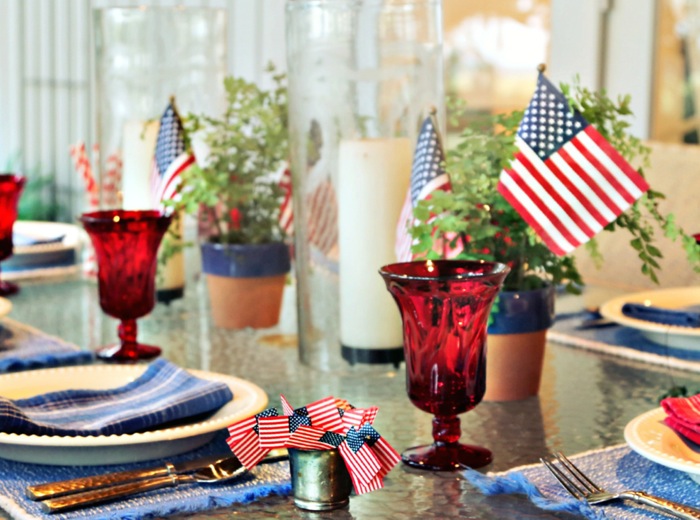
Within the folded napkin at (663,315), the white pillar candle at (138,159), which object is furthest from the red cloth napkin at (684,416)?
the white pillar candle at (138,159)

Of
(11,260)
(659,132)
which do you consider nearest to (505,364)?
(11,260)

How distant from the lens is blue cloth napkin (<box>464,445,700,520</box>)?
0.80 meters

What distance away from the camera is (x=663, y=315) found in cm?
138

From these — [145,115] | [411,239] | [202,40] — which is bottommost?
[411,239]

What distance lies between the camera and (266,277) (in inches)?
60.1

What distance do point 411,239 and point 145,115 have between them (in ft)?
2.15

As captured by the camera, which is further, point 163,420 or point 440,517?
point 163,420

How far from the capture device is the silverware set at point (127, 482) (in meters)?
0.81

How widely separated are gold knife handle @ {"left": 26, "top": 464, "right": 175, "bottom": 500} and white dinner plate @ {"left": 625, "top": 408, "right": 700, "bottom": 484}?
365 millimetres

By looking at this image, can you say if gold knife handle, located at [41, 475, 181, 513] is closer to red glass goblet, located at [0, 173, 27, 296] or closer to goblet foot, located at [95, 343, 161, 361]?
goblet foot, located at [95, 343, 161, 361]

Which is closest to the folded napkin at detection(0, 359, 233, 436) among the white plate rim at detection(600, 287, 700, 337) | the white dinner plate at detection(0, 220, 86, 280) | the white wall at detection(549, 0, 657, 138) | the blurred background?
the white plate rim at detection(600, 287, 700, 337)

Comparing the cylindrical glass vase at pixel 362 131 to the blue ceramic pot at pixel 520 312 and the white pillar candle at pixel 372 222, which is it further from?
the blue ceramic pot at pixel 520 312

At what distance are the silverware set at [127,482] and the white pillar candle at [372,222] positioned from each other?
0.38 metres

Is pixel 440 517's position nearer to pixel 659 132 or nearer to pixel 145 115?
pixel 145 115
